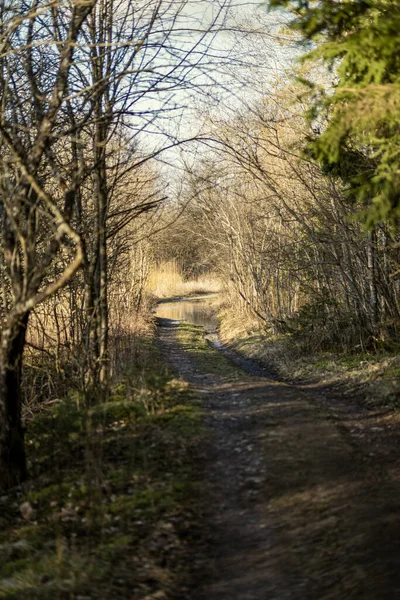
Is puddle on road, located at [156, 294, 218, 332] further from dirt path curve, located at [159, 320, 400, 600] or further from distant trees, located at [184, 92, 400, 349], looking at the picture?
dirt path curve, located at [159, 320, 400, 600]

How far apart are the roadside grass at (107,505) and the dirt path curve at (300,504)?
317mm

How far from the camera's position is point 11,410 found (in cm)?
626

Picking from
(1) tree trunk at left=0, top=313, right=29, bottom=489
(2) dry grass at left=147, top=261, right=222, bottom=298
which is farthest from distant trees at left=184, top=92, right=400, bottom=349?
(2) dry grass at left=147, top=261, right=222, bottom=298

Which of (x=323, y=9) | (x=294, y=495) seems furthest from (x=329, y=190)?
(x=294, y=495)

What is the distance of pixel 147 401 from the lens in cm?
849

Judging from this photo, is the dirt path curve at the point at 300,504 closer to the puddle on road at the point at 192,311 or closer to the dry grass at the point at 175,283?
the puddle on road at the point at 192,311

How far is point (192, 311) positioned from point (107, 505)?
92.1 ft

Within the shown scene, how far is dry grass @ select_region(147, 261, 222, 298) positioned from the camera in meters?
40.5

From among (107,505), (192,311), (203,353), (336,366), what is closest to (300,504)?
(107,505)

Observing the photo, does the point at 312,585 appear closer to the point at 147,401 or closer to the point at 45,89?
the point at 147,401

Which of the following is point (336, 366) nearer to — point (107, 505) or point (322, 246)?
point (322, 246)

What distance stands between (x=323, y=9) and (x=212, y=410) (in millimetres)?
5351

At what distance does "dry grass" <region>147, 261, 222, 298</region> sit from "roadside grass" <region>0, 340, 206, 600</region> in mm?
30043

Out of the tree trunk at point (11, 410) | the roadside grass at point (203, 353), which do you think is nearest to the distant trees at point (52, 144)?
the tree trunk at point (11, 410)
